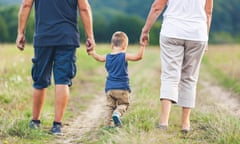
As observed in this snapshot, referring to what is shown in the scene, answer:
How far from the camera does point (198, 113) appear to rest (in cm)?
804

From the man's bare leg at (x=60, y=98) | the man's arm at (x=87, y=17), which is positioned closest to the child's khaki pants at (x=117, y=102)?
the man's bare leg at (x=60, y=98)

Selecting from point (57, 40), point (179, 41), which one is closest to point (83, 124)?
point (57, 40)

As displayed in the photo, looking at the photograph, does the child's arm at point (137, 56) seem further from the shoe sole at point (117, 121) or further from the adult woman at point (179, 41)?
the shoe sole at point (117, 121)

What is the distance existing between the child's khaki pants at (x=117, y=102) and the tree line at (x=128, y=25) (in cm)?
6069

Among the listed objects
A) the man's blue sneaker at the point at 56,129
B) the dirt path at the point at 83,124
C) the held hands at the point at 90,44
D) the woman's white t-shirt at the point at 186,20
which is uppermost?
the woman's white t-shirt at the point at 186,20

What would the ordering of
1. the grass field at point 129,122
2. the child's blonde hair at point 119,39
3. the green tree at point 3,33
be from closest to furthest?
the grass field at point 129,122 → the child's blonde hair at point 119,39 → the green tree at point 3,33

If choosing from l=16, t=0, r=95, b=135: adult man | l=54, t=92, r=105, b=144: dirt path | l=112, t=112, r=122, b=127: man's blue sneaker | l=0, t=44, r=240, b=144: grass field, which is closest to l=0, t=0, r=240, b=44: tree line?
l=0, t=44, r=240, b=144: grass field

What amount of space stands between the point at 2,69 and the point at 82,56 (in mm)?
12356

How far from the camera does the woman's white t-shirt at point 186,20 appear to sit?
6.87 metres

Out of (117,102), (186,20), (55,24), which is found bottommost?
(117,102)

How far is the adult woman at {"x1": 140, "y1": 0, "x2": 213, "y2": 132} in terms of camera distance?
22.6ft

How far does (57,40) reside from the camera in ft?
22.6

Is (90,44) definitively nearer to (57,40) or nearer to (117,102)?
(57,40)

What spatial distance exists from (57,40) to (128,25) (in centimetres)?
8114
